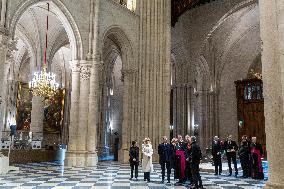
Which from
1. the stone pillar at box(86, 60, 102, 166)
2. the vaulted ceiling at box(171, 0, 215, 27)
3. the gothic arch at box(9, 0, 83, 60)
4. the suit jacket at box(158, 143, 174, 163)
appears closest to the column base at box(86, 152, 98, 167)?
the stone pillar at box(86, 60, 102, 166)

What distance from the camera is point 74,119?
14.1 metres

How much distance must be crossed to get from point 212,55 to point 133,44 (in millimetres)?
10898

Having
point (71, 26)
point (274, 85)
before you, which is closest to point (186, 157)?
point (274, 85)

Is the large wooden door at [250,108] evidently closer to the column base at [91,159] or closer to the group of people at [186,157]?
the group of people at [186,157]

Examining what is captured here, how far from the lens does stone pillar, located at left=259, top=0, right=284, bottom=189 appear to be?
4867mm

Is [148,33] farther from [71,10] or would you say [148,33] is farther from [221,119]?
[221,119]

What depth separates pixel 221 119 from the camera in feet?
84.8

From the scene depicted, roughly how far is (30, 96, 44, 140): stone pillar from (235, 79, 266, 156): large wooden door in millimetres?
14181

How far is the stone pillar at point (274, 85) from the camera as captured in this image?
4.87 metres

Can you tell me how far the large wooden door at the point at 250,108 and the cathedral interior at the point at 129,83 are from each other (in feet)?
0.24

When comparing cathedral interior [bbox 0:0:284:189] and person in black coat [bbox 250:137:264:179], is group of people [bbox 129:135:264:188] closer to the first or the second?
person in black coat [bbox 250:137:264:179]

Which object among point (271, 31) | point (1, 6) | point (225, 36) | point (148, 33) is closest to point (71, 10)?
point (1, 6)

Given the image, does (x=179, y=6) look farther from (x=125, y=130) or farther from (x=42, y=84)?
(x=42, y=84)

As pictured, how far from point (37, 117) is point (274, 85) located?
644 inches
